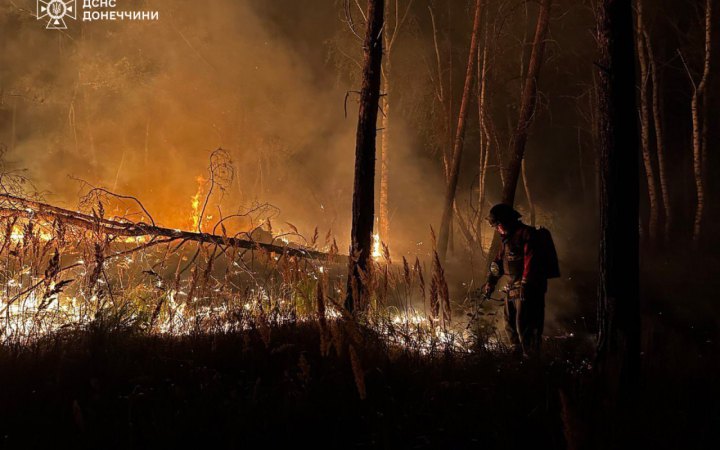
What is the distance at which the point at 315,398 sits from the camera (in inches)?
126

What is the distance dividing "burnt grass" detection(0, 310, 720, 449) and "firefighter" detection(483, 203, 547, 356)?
1622 millimetres

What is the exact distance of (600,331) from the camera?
13.1 ft

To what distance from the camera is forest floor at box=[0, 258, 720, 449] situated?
278 centimetres

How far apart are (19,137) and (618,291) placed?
115ft

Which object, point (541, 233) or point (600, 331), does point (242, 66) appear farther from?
point (600, 331)

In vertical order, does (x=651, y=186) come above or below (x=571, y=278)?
above

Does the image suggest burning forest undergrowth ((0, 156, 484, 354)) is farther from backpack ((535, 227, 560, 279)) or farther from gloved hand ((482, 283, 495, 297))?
backpack ((535, 227, 560, 279))

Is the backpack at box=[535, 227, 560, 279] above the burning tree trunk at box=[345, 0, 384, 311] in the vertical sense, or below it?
below

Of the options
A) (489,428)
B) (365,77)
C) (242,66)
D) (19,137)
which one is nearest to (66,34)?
(19,137)

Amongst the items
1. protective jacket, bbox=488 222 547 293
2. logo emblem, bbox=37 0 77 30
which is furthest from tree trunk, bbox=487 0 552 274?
logo emblem, bbox=37 0 77 30

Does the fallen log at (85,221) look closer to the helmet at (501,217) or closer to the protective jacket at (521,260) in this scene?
the helmet at (501,217)

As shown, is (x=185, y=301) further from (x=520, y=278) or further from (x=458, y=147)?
(x=458, y=147)

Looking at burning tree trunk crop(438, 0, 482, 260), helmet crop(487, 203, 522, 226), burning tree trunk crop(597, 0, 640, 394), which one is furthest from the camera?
burning tree trunk crop(438, 0, 482, 260)

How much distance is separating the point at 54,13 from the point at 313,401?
1355 inches
